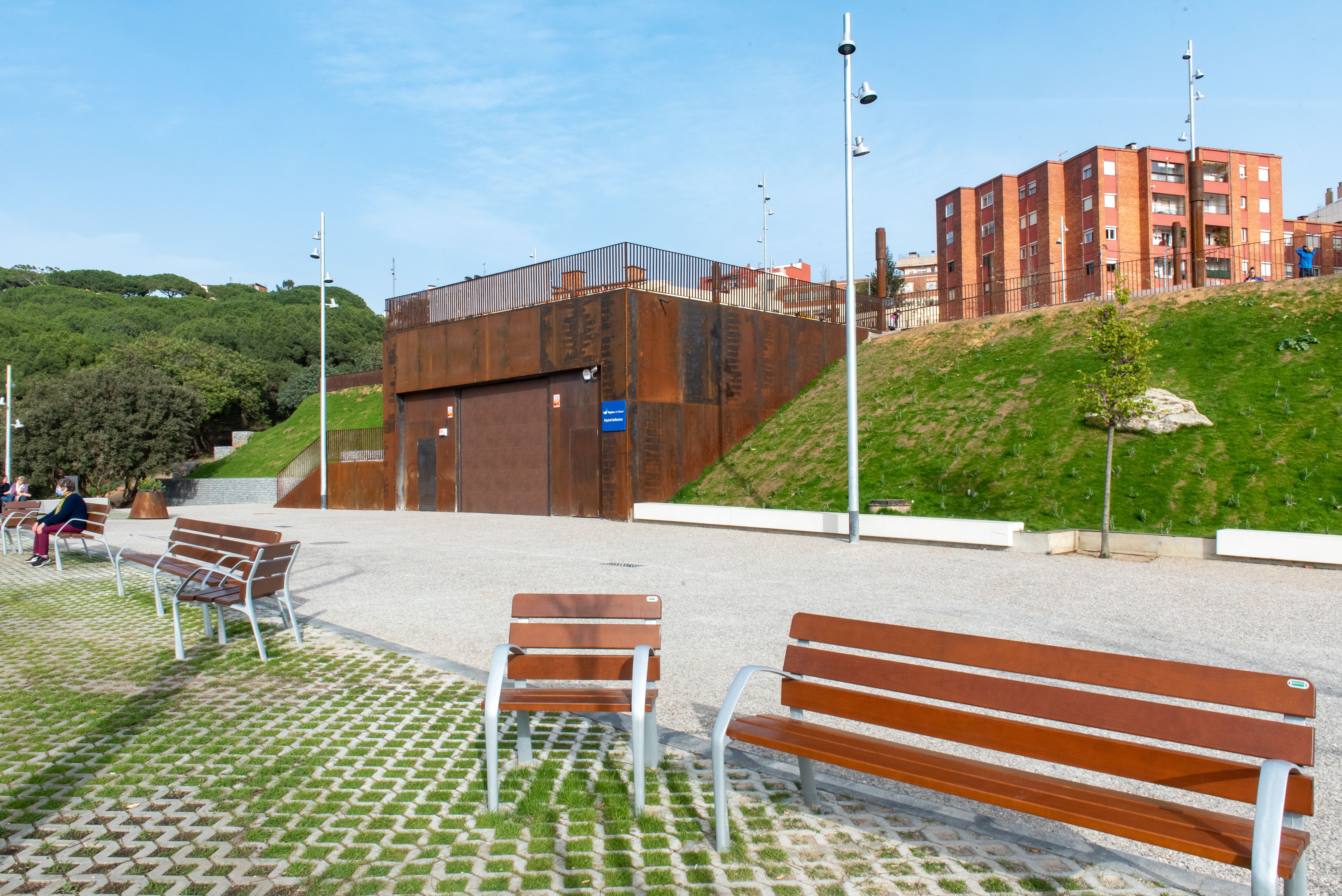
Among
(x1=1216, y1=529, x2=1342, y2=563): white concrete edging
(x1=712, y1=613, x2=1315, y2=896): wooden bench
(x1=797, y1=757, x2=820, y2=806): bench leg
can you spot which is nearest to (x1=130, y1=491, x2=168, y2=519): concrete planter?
(x1=1216, y1=529, x2=1342, y2=563): white concrete edging

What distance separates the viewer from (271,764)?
428 centimetres

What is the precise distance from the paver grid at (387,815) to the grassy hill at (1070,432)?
1256cm

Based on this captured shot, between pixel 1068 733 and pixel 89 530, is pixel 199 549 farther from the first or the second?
pixel 1068 733

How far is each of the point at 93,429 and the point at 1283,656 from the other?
131ft

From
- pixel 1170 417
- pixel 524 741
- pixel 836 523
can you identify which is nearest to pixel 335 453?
pixel 836 523

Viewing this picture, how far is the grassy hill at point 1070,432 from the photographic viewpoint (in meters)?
14.6

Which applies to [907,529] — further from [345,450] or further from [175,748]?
[345,450]

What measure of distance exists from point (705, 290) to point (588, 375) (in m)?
4.51

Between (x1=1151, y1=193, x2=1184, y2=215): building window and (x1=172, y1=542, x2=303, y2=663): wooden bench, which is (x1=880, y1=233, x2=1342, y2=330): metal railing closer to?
(x1=1151, y1=193, x2=1184, y2=215): building window

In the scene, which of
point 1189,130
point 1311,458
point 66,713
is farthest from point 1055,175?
point 66,713

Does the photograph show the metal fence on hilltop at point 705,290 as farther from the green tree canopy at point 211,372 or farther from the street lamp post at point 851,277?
the green tree canopy at point 211,372

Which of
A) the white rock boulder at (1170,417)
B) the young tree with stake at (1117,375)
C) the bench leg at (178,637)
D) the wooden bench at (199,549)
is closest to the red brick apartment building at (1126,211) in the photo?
the white rock boulder at (1170,417)

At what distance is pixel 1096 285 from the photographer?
36.3 m

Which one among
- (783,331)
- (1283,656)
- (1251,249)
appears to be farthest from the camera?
(1251,249)
